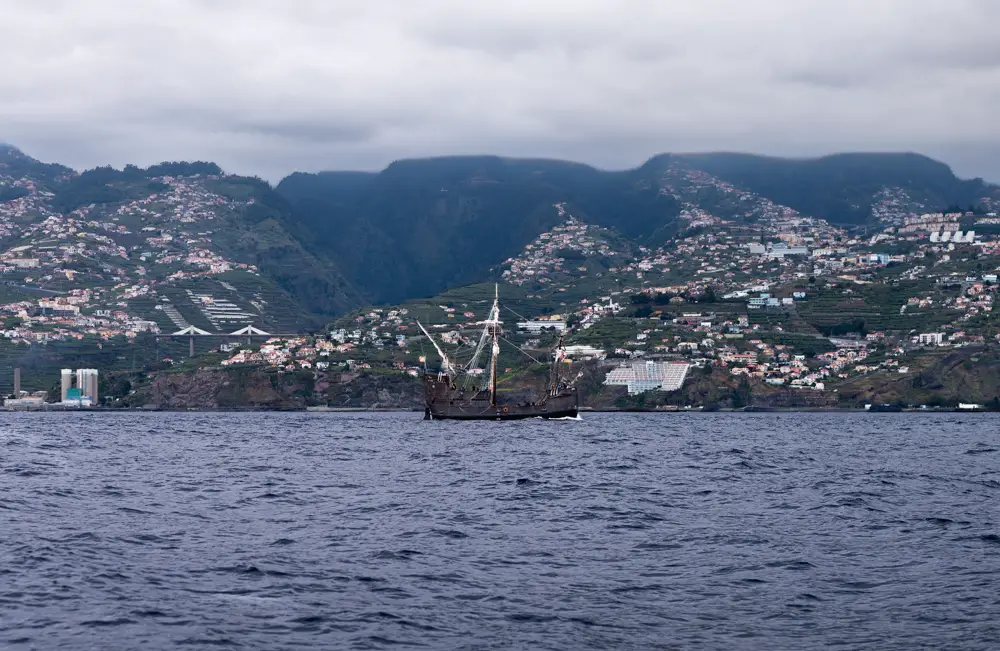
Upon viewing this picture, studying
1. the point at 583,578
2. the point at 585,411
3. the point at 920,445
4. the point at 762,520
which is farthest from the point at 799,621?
the point at 585,411

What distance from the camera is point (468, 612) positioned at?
27.5 m

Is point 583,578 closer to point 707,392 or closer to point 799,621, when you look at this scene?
point 799,621

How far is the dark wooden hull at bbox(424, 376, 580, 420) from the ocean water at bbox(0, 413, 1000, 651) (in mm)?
74493

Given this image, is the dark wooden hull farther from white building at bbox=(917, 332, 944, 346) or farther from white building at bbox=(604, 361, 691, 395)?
white building at bbox=(917, 332, 944, 346)

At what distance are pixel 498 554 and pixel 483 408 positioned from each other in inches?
4416

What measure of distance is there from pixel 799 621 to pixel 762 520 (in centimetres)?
1568

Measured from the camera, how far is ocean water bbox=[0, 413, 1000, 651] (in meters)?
25.8

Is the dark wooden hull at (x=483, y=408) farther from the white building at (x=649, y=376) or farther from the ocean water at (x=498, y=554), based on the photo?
the ocean water at (x=498, y=554)

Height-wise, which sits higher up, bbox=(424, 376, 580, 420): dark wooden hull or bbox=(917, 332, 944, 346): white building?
bbox=(917, 332, 944, 346): white building

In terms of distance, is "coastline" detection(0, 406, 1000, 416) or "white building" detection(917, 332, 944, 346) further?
"white building" detection(917, 332, 944, 346)

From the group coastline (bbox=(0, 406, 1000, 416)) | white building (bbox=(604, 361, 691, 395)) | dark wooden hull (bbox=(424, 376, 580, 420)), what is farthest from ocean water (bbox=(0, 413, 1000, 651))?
white building (bbox=(604, 361, 691, 395))

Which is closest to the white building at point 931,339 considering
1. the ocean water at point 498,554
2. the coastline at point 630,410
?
the coastline at point 630,410

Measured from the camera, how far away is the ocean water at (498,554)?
84.6 ft

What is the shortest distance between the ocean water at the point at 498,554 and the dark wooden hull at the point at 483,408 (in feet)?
244
